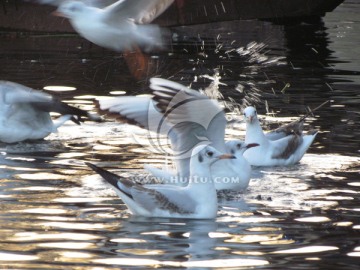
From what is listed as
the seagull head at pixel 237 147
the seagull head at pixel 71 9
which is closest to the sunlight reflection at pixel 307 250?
the seagull head at pixel 237 147

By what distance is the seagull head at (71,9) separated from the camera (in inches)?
466

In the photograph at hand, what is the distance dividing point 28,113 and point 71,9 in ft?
3.96

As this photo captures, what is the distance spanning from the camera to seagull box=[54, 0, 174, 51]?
39.0ft

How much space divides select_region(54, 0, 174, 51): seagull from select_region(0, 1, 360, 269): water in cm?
97

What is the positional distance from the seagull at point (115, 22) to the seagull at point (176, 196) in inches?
145

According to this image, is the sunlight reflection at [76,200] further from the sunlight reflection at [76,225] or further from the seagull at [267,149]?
the seagull at [267,149]

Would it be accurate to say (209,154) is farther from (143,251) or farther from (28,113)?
(28,113)

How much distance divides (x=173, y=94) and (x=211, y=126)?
1.71 ft

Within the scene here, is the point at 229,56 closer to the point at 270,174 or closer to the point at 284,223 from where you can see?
the point at 270,174

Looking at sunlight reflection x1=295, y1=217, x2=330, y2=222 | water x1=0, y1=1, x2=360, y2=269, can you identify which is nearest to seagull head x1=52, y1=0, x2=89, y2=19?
water x1=0, y1=1, x2=360, y2=269

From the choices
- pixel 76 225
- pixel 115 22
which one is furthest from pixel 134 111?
pixel 115 22

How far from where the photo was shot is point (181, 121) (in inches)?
356

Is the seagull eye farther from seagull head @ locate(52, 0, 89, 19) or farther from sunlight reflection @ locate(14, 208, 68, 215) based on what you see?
seagull head @ locate(52, 0, 89, 19)

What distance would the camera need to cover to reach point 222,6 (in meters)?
20.1
